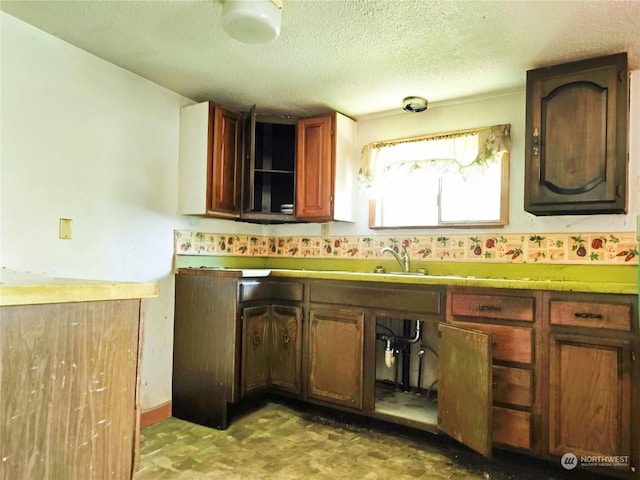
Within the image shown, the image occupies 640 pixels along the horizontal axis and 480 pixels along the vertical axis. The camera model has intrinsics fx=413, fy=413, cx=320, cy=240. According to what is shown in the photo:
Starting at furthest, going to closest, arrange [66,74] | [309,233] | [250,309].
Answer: [309,233], [250,309], [66,74]

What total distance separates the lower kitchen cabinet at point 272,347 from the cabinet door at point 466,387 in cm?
96

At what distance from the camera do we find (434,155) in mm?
2918

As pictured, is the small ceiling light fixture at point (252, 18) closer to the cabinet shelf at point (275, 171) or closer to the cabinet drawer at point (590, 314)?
the cabinet shelf at point (275, 171)

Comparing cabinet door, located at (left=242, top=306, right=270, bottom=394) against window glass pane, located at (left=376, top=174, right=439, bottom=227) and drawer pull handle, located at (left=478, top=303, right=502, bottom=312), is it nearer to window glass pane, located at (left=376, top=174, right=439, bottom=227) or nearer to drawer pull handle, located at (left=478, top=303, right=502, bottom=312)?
window glass pane, located at (left=376, top=174, right=439, bottom=227)

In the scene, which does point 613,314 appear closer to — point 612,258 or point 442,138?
point 612,258

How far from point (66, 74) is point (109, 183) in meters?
0.60

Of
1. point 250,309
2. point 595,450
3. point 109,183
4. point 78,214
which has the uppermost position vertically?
point 109,183

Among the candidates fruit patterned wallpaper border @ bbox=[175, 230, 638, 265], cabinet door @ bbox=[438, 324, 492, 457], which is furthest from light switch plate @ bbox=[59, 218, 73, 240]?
cabinet door @ bbox=[438, 324, 492, 457]

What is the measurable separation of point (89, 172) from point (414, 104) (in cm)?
209

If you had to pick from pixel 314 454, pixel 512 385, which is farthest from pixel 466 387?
pixel 314 454

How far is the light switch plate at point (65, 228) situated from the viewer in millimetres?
2170

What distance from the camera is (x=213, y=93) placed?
9.34 feet

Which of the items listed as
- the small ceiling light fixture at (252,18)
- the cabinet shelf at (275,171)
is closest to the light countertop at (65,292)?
the small ceiling light fixture at (252,18)

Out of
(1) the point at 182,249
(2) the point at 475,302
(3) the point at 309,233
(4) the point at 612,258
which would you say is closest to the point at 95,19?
(1) the point at 182,249
